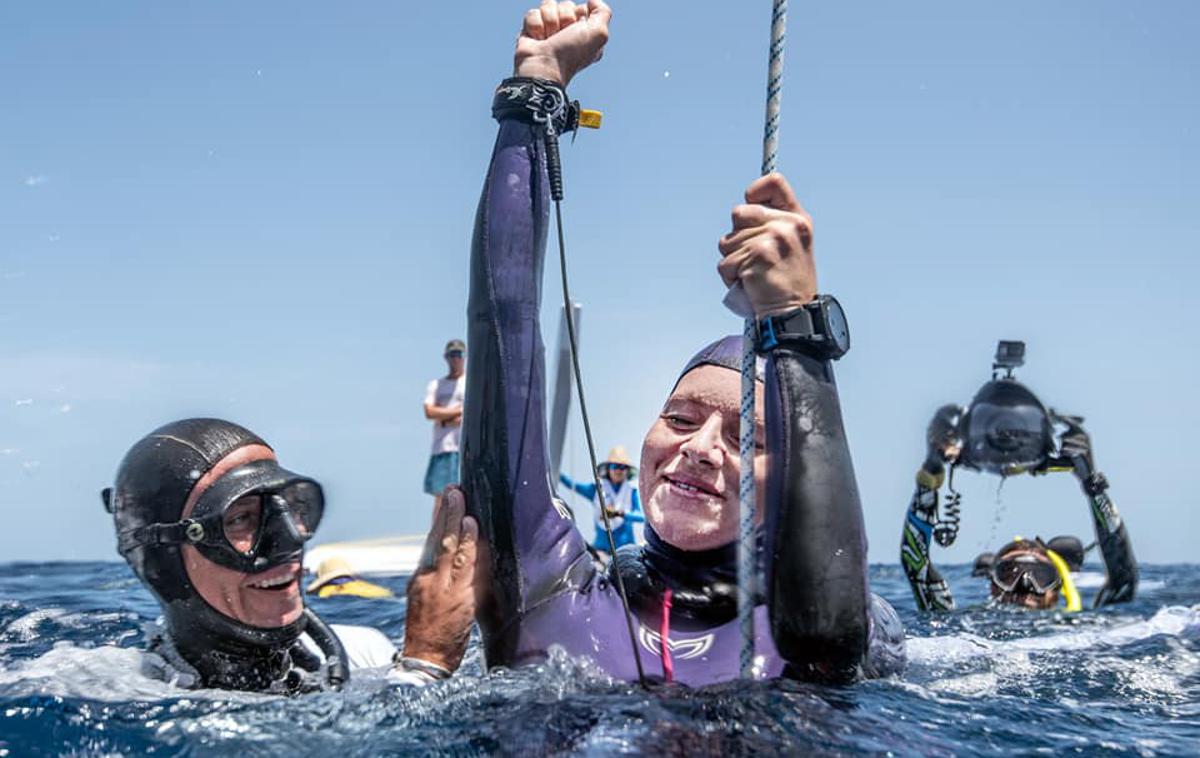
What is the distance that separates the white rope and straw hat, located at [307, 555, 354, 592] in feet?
23.6

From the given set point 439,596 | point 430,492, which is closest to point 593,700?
point 439,596

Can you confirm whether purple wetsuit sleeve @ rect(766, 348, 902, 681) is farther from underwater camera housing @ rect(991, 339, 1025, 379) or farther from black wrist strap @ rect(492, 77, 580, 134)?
underwater camera housing @ rect(991, 339, 1025, 379)

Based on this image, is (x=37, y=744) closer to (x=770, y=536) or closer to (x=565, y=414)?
(x=770, y=536)

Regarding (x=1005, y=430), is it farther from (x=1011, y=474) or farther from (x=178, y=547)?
(x=178, y=547)

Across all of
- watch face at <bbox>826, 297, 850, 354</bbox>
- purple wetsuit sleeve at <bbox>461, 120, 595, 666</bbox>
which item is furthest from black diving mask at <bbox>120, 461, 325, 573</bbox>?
watch face at <bbox>826, 297, 850, 354</bbox>

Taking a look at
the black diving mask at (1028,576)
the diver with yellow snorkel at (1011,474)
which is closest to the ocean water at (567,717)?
the diver with yellow snorkel at (1011,474)

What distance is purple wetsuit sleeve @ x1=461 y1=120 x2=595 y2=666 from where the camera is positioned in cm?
273

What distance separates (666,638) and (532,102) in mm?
1488

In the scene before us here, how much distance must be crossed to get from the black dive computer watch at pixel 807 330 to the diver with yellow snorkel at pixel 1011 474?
5114 millimetres

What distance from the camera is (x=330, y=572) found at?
9180 millimetres

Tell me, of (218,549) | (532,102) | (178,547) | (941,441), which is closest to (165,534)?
(178,547)

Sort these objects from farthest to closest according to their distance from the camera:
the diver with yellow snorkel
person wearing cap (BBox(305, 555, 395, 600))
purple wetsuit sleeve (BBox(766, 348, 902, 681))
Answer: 1. person wearing cap (BBox(305, 555, 395, 600))
2. the diver with yellow snorkel
3. purple wetsuit sleeve (BBox(766, 348, 902, 681))

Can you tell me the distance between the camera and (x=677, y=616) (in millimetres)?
3064

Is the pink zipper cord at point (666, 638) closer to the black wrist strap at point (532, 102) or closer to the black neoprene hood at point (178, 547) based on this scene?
the black neoprene hood at point (178, 547)
